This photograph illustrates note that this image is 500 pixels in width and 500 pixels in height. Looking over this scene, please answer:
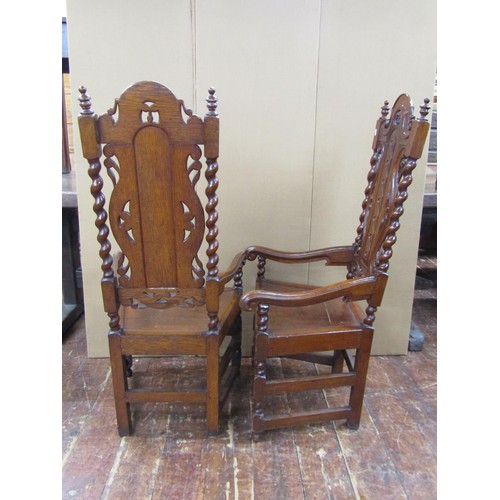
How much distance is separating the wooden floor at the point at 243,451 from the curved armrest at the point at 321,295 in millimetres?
634

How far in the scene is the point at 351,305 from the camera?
1.87 metres

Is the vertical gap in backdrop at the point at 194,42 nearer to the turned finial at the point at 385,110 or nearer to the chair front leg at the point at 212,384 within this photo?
the turned finial at the point at 385,110

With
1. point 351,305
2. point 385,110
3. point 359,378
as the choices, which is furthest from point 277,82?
point 359,378

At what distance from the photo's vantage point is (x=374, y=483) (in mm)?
1521

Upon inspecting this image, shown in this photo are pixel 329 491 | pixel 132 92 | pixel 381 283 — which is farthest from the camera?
pixel 381 283

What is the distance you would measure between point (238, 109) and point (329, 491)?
1.71 meters

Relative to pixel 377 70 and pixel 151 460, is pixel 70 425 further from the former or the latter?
pixel 377 70

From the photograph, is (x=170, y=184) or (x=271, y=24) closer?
(x=170, y=184)

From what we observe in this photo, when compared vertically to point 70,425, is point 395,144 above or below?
above

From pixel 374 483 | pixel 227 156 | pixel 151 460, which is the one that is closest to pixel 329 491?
pixel 374 483

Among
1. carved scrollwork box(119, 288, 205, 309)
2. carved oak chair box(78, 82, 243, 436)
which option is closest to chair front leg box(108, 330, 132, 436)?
carved oak chair box(78, 82, 243, 436)

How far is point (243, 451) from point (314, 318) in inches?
25.0

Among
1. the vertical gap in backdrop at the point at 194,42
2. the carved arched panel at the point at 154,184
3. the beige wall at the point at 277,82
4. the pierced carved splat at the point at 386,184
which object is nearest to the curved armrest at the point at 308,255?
the pierced carved splat at the point at 386,184

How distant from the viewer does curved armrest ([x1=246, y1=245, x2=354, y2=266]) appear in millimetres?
1957
